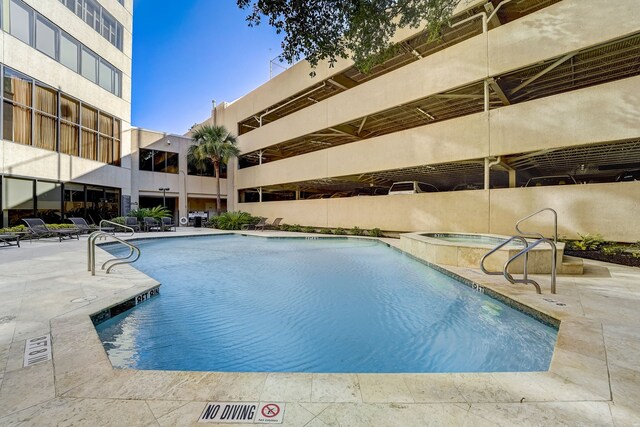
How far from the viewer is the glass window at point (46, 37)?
1272 cm

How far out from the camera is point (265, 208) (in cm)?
2144

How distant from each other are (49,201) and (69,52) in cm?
774

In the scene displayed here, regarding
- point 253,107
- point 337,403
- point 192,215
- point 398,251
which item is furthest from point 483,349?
point 192,215

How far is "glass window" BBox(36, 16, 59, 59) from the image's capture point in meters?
12.7

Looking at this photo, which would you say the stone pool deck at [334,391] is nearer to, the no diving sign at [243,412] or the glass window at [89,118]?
the no diving sign at [243,412]

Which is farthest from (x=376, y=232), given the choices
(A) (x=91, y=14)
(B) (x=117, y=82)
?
(A) (x=91, y=14)

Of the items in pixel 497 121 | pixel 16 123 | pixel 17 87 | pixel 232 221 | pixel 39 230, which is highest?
pixel 17 87

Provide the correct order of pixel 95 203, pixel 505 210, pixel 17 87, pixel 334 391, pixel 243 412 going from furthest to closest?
pixel 95 203
pixel 17 87
pixel 505 210
pixel 334 391
pixel 243 412

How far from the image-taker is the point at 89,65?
15.9 m

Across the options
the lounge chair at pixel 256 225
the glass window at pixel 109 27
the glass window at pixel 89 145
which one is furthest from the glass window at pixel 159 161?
the lounge chair at pixel 256 225

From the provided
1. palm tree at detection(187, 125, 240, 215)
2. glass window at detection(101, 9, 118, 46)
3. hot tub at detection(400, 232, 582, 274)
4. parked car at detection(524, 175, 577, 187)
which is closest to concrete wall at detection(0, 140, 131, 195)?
palm tree at detection(187, 125, 240, 215)

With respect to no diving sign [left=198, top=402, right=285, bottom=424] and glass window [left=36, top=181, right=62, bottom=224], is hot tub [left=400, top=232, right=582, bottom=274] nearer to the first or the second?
no diving sign [left=198, top=402, right=285, bottom=424]

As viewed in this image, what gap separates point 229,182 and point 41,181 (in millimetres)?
13111

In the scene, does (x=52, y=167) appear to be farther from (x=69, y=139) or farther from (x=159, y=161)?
(x=159, y=161)
